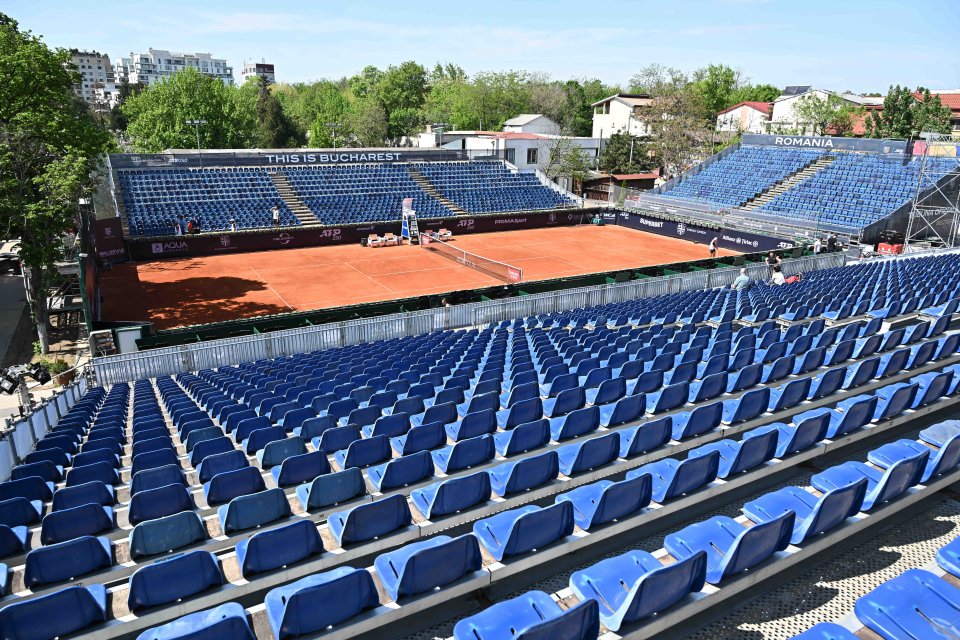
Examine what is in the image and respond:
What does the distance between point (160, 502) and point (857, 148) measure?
181 feet

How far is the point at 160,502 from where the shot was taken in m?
6.70

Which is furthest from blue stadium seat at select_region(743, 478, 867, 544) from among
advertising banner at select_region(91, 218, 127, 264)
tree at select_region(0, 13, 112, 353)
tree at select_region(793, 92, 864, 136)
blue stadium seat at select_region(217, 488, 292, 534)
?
tree at select_region(793, 92, 864, 136)

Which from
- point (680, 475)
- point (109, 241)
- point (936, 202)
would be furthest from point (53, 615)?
point (936, 202)

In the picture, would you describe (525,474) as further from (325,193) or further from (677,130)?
(677,130)

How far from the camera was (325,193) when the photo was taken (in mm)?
47219

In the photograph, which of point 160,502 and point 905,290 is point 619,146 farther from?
point 160,502

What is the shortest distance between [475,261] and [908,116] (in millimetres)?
60888

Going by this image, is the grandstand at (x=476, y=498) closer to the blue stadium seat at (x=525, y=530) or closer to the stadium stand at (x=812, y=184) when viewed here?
the blue stadium seat at (x=525, y=530)

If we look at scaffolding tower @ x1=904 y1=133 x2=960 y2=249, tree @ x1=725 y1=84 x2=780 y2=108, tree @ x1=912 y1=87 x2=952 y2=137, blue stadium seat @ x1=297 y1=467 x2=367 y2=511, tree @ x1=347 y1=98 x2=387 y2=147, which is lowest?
blue stadium seat @ x1=297 y1=467 x2=367 y2=511

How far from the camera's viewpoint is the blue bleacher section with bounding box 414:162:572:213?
2003 inches

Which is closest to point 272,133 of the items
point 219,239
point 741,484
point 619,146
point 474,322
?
point 619,146

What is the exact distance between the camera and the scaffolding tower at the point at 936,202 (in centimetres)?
3653

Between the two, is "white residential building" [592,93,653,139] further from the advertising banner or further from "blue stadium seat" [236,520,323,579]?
"blue stadium seat" [236,520,323,579]

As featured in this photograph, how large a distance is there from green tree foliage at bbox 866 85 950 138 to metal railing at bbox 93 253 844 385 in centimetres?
5858
